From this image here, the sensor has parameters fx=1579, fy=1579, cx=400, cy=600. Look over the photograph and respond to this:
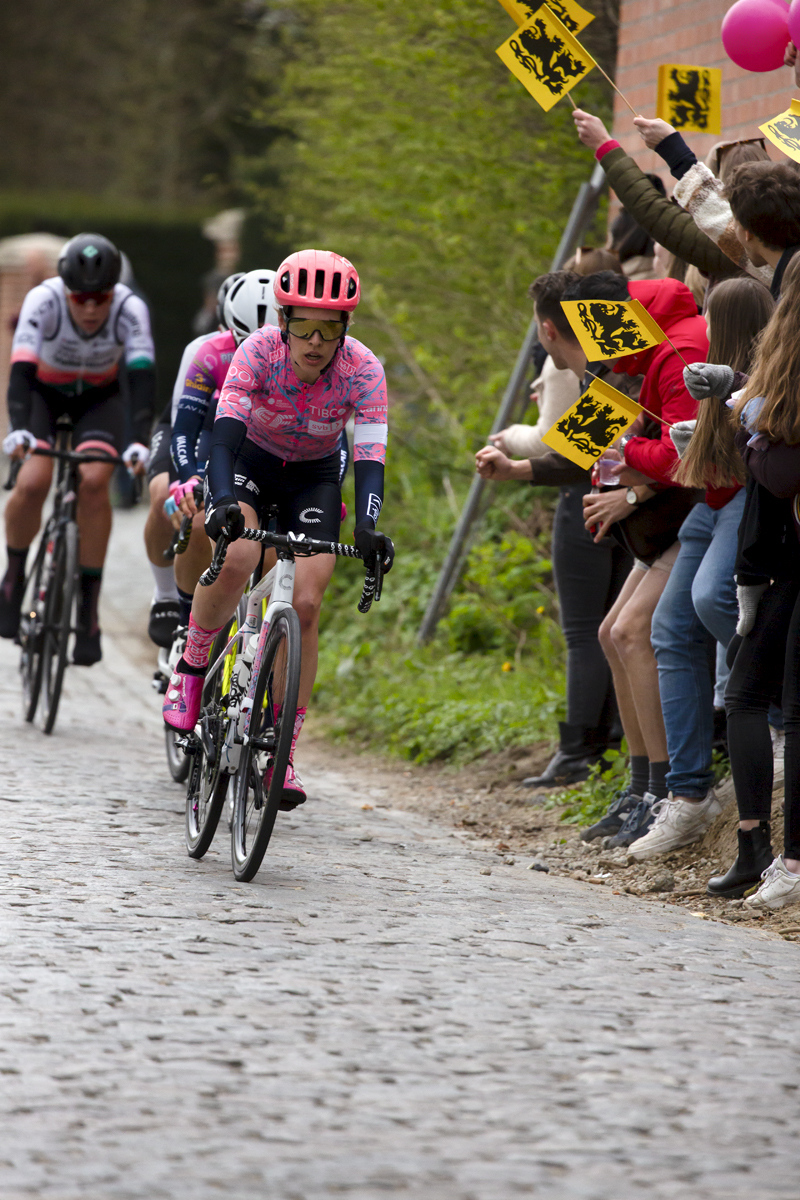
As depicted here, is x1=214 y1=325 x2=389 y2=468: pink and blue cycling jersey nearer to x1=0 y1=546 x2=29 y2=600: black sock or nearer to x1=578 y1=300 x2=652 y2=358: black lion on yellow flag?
x1=578 y1=300 x2=652 y2=358: black lion on yellow flag

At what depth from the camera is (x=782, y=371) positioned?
479 cm

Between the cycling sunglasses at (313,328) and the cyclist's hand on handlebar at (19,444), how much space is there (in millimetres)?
2961

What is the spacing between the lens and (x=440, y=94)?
37.7 ft

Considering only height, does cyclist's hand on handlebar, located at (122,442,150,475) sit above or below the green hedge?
below

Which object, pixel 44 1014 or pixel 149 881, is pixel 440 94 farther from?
pixel 44 1014

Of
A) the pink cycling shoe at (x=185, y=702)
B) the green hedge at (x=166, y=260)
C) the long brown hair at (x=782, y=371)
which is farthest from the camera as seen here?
the green hedge at (x=166, y=260)

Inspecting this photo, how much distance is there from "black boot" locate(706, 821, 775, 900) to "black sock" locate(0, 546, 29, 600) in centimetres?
476

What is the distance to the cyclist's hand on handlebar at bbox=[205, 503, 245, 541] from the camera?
4.98 m

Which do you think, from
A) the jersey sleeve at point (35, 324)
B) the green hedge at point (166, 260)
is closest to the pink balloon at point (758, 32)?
the jersey sleeve at point (35, 324)

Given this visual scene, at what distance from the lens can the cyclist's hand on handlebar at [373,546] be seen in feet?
16.8

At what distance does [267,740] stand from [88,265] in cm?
377

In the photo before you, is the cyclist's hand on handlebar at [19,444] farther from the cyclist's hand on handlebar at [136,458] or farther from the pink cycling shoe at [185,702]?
the pink cycling shoe at [185,702]

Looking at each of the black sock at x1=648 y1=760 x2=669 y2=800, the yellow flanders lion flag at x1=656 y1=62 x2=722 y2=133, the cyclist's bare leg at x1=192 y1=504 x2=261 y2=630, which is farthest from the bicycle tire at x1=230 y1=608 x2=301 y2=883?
the yellow flanders lion flag at x1=656 y1=62 x2=722 y2=133

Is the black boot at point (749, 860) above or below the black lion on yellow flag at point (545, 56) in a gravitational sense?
below
